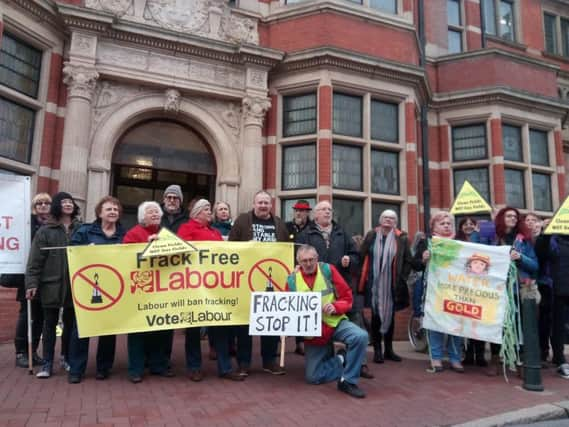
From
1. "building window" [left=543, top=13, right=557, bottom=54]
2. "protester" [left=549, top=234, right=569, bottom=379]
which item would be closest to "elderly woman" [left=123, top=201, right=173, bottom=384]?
"protester" [left=549, top=234, right=569, bottom=379]

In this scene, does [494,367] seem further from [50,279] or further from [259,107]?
[259,107]

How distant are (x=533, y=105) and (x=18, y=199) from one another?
39.0 feet

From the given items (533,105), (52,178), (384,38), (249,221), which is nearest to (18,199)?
(249,221)

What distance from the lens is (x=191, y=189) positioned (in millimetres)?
10703

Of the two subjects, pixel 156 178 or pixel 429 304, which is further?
pixel 156 178

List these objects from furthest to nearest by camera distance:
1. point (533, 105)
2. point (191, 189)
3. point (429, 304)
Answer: point (533, 105) < point (191, 189) < point (429, 304)

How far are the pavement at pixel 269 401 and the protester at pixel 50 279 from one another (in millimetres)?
416

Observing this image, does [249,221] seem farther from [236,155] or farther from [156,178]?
[156,178]

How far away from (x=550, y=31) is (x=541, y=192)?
7.11m

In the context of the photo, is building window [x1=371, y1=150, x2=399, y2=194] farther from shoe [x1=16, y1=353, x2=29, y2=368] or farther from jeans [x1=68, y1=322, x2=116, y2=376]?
shoe [x1=16, y1=353, x2=29, y2=368]

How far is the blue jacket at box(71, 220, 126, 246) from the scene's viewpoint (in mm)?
4594

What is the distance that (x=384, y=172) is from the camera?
32.4 ft

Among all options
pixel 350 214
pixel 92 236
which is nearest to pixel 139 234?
pixel 92 236

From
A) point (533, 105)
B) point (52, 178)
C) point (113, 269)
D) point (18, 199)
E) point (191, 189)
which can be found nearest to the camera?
point (113, 269)
